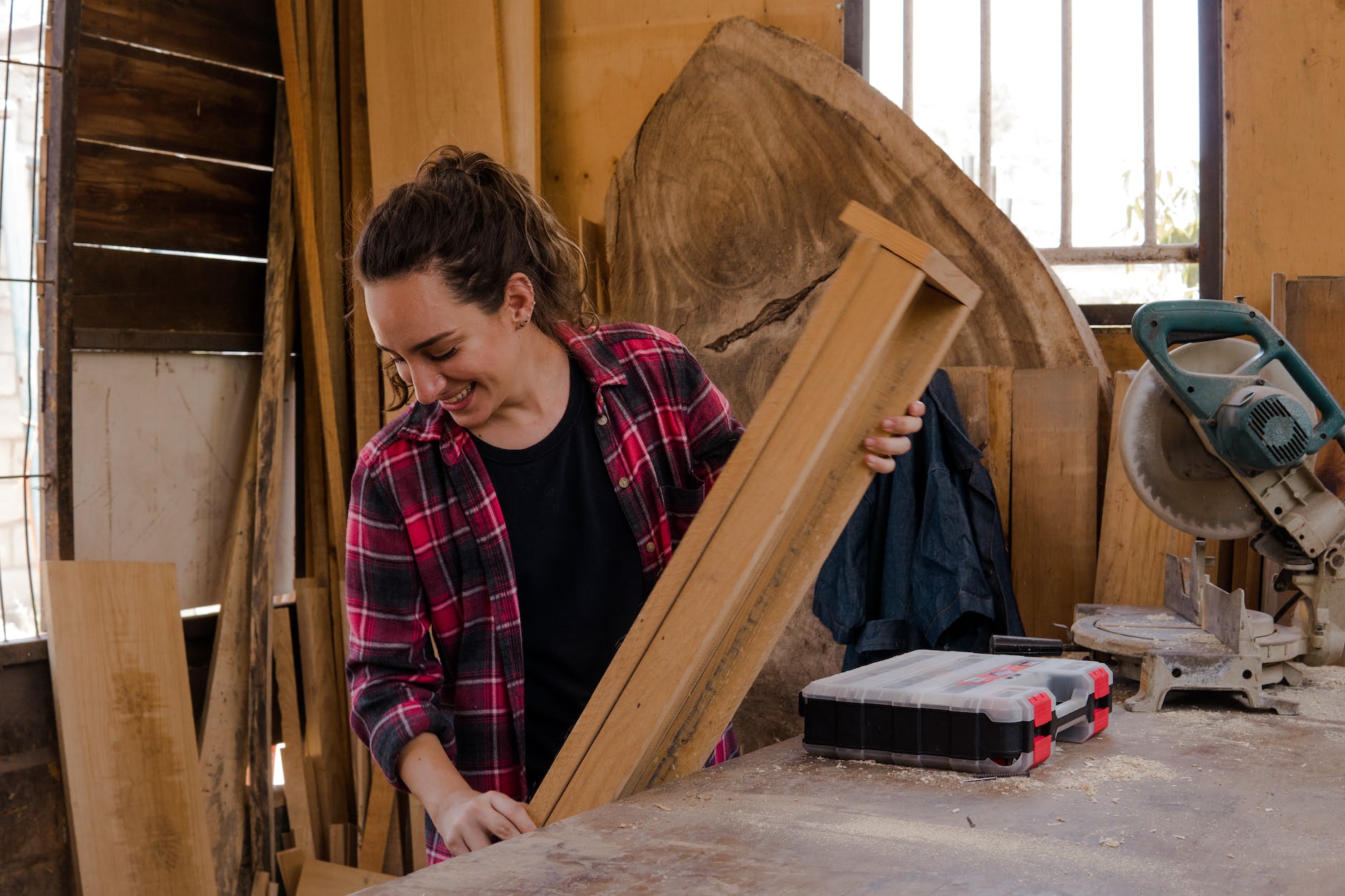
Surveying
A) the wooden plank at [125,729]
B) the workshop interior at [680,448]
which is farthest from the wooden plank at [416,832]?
the wooden plank at [125,729]

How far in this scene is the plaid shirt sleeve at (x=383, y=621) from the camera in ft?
5.07

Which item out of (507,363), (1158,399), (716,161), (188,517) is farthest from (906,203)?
(188,517)

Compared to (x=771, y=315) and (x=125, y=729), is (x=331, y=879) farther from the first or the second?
(x=771, y=315)

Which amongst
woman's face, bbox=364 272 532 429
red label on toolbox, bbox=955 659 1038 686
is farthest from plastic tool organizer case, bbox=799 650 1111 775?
woman's face, bbox=364 272 532 429

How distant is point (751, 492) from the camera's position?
137 centimetres

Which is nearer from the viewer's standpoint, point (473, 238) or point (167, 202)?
point (473, 238)

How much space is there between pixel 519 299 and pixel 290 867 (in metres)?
2.14

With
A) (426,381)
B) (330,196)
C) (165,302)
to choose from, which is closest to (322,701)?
(165,302)

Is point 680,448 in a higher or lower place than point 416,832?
higher

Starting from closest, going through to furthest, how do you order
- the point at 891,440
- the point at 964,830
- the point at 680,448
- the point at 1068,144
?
the point at 964,830, the point at 891,440, the point at 680,448, the point at 1068,144

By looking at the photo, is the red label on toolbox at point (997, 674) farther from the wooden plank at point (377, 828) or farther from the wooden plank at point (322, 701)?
the wooden plank at point (322, 701)

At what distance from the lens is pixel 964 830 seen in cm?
120

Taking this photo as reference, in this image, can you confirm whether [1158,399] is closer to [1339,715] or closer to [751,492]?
[1339,715]

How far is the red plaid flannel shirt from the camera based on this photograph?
157 centimetres
